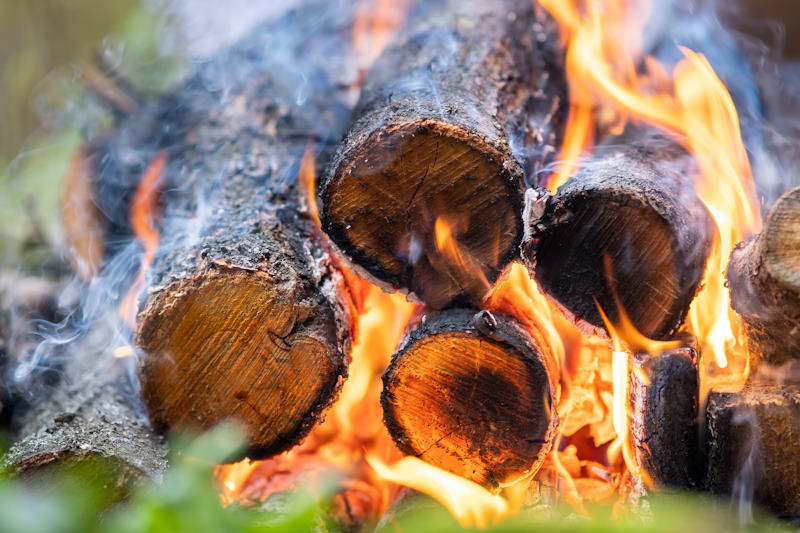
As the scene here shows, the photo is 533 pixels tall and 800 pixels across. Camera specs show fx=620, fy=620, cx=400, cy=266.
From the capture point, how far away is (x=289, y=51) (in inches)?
107

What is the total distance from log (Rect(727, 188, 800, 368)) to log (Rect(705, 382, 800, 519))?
11 cm

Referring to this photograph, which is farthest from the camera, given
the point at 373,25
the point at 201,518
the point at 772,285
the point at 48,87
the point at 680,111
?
the point at 48,87

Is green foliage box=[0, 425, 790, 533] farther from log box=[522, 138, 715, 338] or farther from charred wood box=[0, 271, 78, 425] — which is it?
charred wood box=[0, 271, 78, 425]

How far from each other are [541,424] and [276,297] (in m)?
0.78

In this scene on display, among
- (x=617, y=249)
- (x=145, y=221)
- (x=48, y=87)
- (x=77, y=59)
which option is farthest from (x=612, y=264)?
(x=77, y=59)

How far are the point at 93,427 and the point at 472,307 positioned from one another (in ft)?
3.65

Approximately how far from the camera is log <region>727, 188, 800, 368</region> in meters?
1.39

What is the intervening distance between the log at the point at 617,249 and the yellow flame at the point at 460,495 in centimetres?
56

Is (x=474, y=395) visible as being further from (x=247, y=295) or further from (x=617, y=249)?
(x=247, y=295)

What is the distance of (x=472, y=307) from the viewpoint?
170cm

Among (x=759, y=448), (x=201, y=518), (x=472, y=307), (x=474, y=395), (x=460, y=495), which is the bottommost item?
(x=460, y=495)

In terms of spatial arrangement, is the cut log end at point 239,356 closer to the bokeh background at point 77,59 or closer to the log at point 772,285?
the log at point 772,285

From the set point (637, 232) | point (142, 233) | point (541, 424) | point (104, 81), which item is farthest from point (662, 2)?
point (104, 81)

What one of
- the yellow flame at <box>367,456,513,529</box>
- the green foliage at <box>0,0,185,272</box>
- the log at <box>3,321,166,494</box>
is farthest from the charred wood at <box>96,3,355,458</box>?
the green foliage at <box>0,0,185,272</box>
